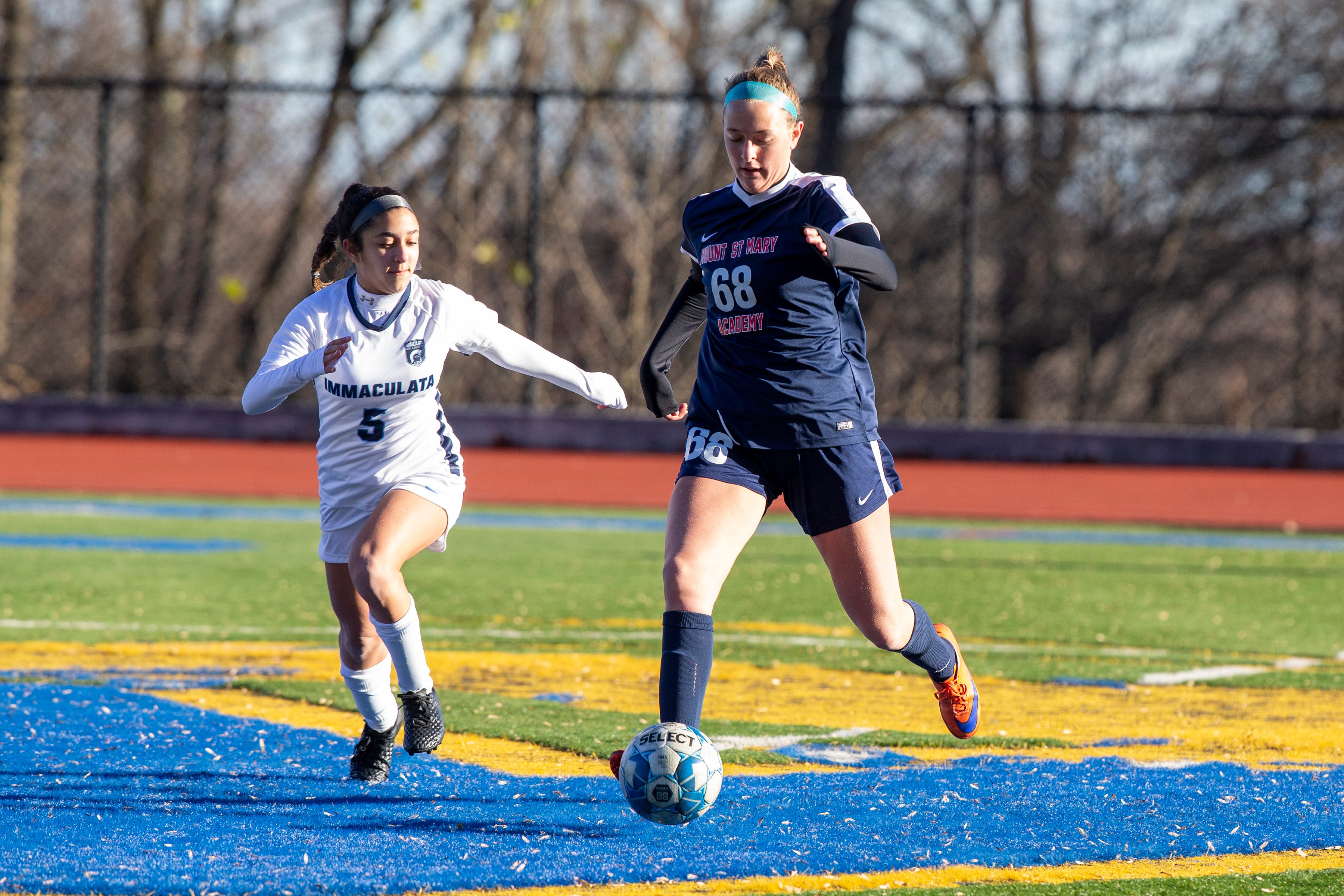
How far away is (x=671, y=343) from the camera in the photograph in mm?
4992

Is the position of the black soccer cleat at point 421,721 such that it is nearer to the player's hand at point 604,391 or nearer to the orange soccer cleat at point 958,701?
the player's hand at point 604,391

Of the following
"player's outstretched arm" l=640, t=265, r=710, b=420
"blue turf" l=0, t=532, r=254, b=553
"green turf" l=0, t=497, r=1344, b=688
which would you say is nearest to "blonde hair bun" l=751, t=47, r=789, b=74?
"player's outstretched arm" l=640, t=265, r=710, b=420

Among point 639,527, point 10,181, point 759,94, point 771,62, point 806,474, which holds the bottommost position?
point 639,527

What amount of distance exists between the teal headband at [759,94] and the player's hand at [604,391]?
93 cm

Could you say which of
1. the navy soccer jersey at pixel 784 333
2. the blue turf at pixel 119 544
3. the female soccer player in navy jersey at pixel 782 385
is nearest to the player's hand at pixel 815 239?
the female soccer player in navy jersey at pixel 782 385

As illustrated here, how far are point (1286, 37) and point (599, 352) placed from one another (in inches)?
385

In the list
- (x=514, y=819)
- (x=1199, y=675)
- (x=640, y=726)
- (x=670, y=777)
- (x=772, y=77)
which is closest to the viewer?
(x=670, y=777)

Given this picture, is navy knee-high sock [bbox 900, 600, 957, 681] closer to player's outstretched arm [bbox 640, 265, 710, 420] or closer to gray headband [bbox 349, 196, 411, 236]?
player's outstretched arm [bbox 640, 265, 710, 420]

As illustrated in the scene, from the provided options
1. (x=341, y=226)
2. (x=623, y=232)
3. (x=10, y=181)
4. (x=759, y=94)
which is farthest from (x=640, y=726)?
(x=10, y=181)

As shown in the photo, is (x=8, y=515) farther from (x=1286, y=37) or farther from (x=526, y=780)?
(x=1286, y=37)

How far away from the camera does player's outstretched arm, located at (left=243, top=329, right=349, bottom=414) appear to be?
4.35 meters

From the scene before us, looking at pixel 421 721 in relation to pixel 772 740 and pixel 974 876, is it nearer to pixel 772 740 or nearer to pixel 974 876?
pixel 772 740

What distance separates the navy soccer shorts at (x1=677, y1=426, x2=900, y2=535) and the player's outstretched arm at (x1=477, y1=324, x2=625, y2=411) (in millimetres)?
501

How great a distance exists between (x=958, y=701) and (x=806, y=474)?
38.4 inches
